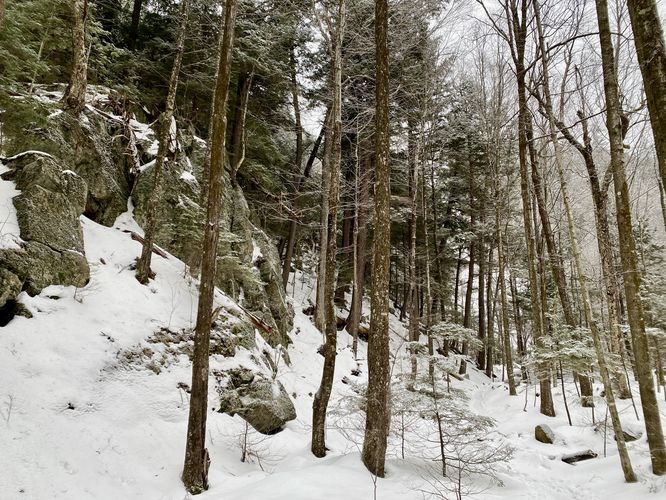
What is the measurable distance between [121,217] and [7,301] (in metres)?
4.40

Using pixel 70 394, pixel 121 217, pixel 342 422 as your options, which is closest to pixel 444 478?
pixel 342 422

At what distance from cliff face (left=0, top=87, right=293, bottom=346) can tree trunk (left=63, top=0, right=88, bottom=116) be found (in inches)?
12.8

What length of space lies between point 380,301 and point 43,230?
605cm

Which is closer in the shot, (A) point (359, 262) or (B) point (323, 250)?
(B) point (323, 250)

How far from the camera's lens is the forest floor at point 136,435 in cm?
458

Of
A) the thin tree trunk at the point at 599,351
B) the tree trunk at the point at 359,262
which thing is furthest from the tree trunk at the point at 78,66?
the thin tree trunk at the point at 599,351

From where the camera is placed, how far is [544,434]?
887cm

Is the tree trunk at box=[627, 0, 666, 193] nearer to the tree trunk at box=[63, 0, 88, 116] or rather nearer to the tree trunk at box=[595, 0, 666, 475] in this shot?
the tree trunk at box=[595, 0, 666, 475]

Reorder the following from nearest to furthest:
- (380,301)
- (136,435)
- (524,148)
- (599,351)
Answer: (136,435) → (380,301) → (599,351) → (524,148)

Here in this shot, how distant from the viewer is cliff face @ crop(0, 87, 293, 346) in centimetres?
637

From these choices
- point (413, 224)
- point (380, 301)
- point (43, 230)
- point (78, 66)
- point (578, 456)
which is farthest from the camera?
point (413, 224)

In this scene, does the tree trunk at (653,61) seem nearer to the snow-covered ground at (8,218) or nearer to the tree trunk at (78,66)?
the snow-covered ground at (8,218)

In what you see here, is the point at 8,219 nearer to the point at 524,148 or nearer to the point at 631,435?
the point at 524,148

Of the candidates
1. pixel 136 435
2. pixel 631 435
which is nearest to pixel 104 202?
pixel 136 435
